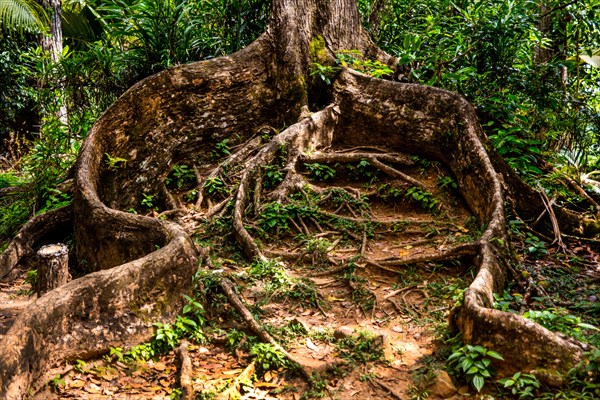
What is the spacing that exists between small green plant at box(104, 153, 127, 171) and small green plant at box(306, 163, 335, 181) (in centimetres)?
223

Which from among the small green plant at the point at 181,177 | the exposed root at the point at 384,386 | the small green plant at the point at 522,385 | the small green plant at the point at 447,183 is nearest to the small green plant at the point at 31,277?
the small green plant at the point at 181,177

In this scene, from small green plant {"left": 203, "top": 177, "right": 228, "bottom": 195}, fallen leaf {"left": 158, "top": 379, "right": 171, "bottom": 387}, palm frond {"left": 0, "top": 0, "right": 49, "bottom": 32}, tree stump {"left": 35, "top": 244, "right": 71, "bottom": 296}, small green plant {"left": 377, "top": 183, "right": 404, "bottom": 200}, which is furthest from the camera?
palm frond {"left": 0, "top": 0, "right": 49, "bottom": 32}

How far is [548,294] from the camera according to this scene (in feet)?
13.9

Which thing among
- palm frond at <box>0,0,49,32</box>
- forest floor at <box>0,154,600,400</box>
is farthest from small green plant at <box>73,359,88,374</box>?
palm frond at <box>0,0,49,32</box>

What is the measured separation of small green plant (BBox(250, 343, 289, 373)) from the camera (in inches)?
137

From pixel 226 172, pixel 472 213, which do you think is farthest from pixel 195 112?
pixel 472 213

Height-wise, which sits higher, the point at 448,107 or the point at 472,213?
the point at 448,107

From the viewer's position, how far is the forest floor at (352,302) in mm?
3305

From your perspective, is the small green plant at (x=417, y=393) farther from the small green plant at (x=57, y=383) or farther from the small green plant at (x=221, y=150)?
the small green plant at (x=221, y=150)

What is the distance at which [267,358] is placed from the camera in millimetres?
3525

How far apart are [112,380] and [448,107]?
15.0 ft

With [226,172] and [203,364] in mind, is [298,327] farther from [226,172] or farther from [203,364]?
[226,172]

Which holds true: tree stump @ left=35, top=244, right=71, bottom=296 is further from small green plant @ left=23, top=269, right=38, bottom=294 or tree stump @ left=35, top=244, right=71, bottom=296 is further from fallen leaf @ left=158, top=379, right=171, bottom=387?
fallen leaf @ left=158, top=379, right=171, bottom=387

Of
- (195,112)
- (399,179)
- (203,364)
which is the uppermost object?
(195,112)
